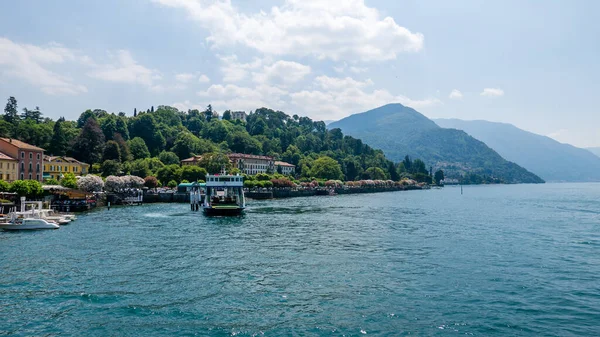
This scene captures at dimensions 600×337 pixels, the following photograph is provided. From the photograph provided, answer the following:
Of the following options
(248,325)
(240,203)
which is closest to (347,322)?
(248,325)

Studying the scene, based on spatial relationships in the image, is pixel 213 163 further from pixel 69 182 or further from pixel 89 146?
pixel 69 182

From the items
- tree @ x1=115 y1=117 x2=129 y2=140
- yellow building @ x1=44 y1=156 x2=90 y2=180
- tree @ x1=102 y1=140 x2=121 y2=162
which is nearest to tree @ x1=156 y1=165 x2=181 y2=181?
tree @ x1=102 y1=140 x2=121 y2=162

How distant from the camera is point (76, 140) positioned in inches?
5044

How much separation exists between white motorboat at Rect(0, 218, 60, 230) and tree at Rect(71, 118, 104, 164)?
88153mm

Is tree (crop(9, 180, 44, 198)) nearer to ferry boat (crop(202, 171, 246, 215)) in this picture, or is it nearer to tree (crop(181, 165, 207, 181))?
ferry boat (crop(202, 171, 246, 215))

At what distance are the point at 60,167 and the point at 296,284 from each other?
345ft

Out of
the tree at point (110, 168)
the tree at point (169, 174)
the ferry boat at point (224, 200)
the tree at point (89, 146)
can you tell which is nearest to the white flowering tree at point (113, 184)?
the tree at point (110, 168)

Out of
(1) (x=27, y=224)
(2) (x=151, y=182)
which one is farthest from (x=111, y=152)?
(1) (x=27, y=224)

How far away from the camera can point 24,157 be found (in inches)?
3221

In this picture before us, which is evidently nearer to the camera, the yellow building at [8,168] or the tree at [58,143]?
the yellow building at [8,168]

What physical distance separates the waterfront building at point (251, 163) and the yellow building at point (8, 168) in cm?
9330

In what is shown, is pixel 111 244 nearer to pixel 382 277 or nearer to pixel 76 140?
pixel 382 277

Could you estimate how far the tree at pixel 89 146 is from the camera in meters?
127

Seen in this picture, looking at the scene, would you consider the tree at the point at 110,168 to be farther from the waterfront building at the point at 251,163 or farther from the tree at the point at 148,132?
the waterfront building at the point at 251,163
